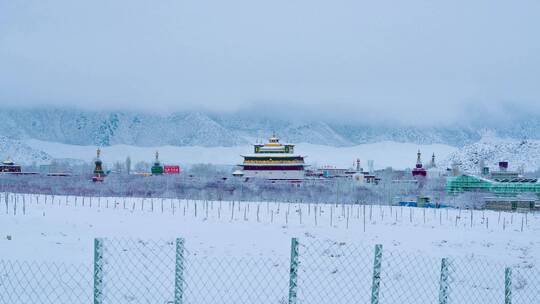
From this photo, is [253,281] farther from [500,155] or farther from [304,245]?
[500,155]

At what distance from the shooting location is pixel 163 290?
1455 centimetres

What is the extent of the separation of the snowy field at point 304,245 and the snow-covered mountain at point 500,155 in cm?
8995

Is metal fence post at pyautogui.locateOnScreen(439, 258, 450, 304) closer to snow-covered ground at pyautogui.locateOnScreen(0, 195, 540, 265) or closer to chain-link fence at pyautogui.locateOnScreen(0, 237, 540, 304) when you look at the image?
chain-link fence at pyautogui.locateOnScreen(0, 237, 540, 304)

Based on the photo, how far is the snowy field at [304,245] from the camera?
617 inches

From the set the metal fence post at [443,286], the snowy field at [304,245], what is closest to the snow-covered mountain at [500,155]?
the snowy field at [304,245]

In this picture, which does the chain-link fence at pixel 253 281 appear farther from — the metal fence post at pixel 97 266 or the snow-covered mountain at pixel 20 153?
the snow-covered mountain at pixel 20 153

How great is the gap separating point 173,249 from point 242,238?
525 centimetres

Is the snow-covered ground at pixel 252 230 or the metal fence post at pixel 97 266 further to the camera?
the snow-covered ground at pixel 252 230

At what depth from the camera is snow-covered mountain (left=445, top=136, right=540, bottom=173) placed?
409ft

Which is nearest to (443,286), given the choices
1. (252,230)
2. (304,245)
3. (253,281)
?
(304,245)

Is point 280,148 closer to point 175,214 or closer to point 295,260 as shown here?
point 175,214

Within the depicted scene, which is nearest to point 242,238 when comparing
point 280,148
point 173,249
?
point 173,249

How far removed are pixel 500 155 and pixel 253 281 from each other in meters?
124

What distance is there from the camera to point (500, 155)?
128m
